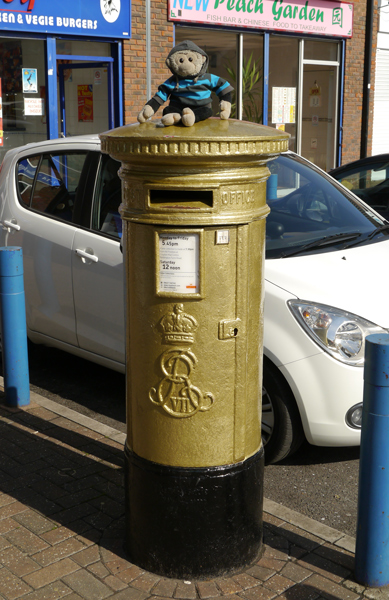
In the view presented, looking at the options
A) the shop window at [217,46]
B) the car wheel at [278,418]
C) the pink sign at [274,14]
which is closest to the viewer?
the car wheel at [278,418]

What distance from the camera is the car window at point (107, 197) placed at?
4785 mm

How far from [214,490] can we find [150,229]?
1.10 m

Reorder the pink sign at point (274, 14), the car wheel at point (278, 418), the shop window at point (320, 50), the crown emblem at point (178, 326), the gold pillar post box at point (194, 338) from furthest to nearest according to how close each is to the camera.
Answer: the shop window at point (320, 50) → the pink sign at point (274, 14) → the car wheel at point (278, 418) → the crown emblem at point (178, 326) → the gold pillar post box at point (194, 338)

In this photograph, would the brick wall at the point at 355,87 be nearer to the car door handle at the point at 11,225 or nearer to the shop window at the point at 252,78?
the shop window at the point at 252,78

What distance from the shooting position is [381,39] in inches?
630

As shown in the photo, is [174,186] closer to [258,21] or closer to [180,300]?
[180,300]

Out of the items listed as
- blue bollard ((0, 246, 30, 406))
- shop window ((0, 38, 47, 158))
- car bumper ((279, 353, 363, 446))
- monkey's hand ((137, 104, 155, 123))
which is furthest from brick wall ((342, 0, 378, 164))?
monkey's hand ((137, 104, 155, 123))

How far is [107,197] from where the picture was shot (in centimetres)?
484

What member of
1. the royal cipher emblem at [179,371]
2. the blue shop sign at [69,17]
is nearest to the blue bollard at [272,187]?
the royal cipher emblem at [179,371]

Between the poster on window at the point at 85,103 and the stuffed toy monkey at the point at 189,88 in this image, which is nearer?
the stuffed toy monkey at the point at 189,88

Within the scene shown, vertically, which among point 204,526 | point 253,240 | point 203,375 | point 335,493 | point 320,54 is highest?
point 320,54

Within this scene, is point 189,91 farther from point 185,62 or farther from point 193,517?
point 193,517

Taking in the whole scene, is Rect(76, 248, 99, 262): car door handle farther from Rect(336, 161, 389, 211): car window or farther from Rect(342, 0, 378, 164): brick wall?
Rect(342, 0, 378, 164): brick wall

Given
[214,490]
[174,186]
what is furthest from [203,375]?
[174,186]
